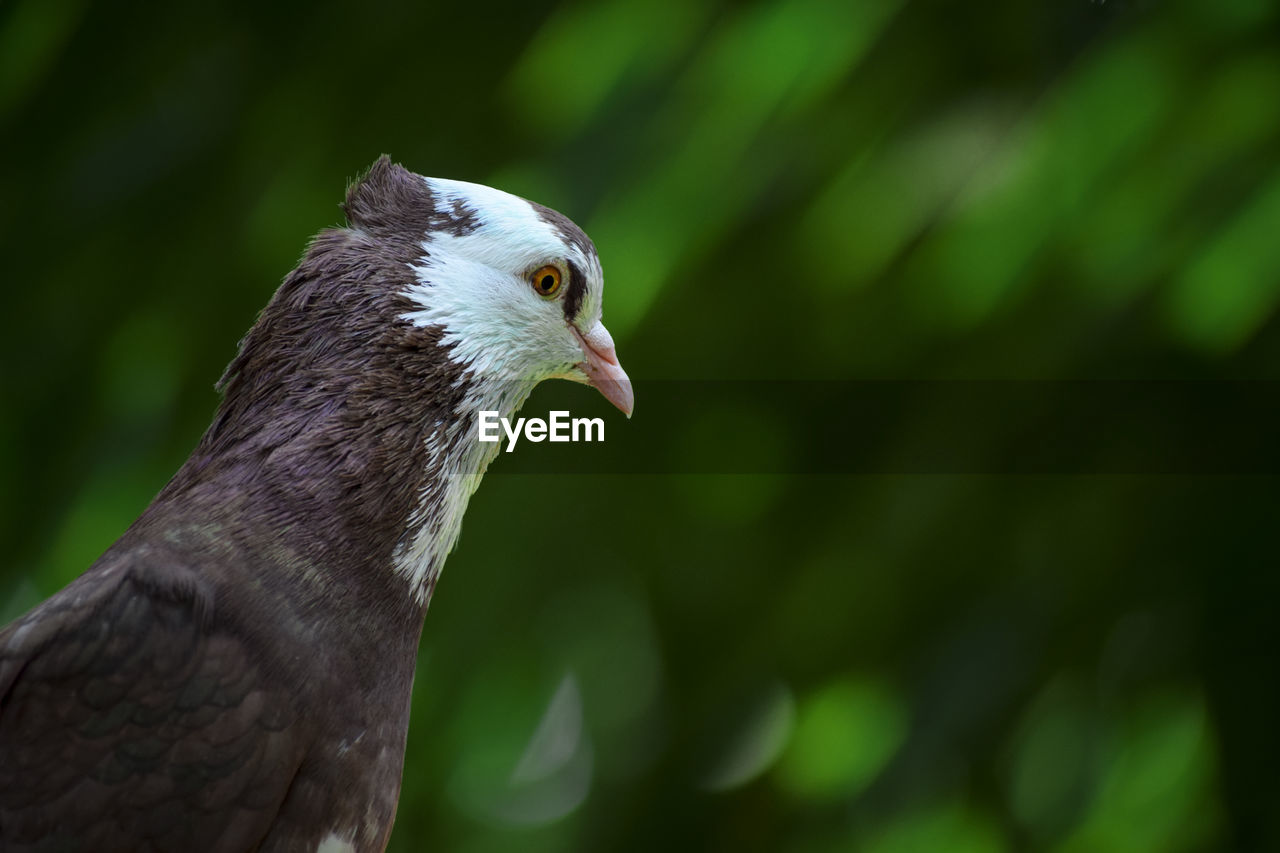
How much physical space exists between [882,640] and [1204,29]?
1.47m

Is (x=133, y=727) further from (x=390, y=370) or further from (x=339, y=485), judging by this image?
(x=390, y=370)

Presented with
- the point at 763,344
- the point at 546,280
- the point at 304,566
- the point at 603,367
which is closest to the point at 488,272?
the point at 546,280

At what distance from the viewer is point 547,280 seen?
1424mm

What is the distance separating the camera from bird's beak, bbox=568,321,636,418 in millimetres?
1497

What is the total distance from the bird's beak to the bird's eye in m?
0.08

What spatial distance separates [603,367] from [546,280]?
0.49 feet

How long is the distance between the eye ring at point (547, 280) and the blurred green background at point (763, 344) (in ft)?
3.41

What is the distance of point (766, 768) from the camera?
8.64 ft

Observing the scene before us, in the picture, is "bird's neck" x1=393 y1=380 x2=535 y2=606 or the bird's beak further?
the bird's beak

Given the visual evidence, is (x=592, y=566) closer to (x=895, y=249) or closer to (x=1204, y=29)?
(x=895, y=249)

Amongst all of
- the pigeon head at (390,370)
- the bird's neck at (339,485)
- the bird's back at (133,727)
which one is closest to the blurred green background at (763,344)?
the pigeon head at (390,370)

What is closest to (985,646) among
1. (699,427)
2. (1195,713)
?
(1195,713)

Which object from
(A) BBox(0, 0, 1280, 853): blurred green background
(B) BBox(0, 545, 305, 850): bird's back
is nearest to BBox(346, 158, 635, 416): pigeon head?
(B) BBox(0, 545, 305, 850): bird's back

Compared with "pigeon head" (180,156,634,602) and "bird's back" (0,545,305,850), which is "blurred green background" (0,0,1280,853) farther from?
"bird's back" (0,545,305,850)
